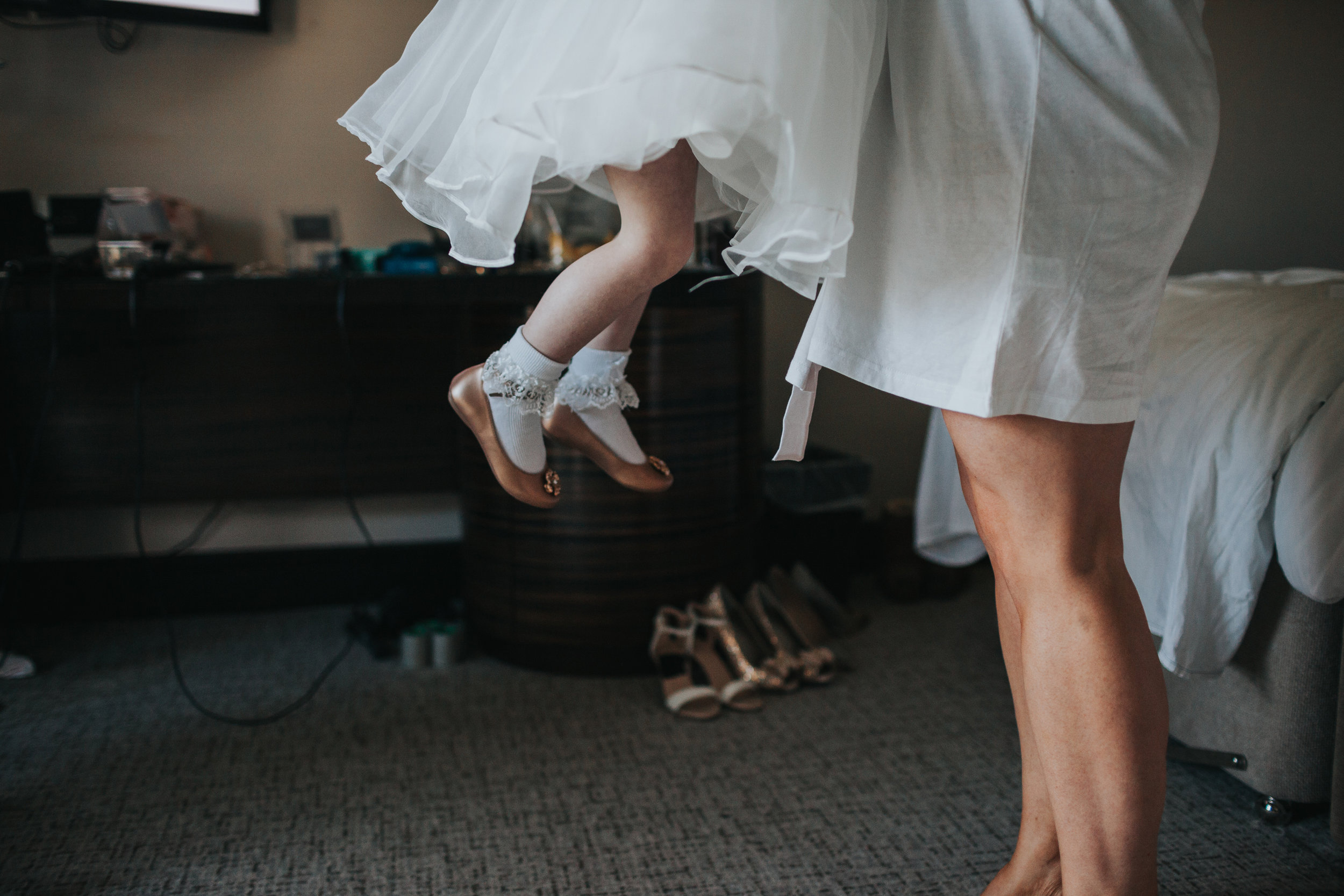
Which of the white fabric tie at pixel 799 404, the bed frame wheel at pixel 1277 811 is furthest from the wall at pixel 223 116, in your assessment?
the bed frame wheel at pixel 1277 811

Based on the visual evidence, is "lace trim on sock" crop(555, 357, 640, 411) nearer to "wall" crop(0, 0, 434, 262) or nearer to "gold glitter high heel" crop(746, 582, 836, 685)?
"gold glitter high heel" crop(746, 582, 836, 685)

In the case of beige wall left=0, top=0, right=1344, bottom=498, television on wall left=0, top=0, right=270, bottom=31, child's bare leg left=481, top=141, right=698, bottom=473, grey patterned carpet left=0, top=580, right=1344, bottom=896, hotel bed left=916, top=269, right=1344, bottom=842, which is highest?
television on wall left=0, top=0, right=270, bottom=31

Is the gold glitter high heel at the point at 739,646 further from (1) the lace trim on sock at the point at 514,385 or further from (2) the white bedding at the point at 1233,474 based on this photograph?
(1) the lace trim on sock at the point at 514,385

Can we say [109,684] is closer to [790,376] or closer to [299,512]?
[299,512]

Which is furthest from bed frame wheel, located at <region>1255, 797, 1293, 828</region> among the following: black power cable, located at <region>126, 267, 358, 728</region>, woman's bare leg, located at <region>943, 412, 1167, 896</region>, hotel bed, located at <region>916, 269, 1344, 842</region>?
black power cable, located at <region>126, 267, 358, 728</region>

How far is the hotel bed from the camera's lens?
110 cm

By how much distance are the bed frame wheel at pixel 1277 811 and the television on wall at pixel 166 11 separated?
2.34 metres

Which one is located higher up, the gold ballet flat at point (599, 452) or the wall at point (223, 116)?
the wall at point (223, 116)

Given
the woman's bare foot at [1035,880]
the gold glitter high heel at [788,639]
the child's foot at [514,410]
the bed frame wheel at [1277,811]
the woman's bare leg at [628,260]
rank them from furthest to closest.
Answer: the gold glitter high heel at [788,639], the bed frame wheel at [1277,811], the woman's bare foot at [1035,880], the child's foot at [514,410], the woman's bare leg at [628,260]

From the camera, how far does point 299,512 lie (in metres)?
2.18

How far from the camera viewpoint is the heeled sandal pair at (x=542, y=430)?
875 millimetres

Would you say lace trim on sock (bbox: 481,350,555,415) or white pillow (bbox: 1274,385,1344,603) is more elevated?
lace trim on sock (bbox: 481,350,555,415)

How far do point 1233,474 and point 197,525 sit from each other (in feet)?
6.84

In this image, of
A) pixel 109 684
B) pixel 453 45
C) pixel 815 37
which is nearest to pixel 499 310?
pixel 453 45
